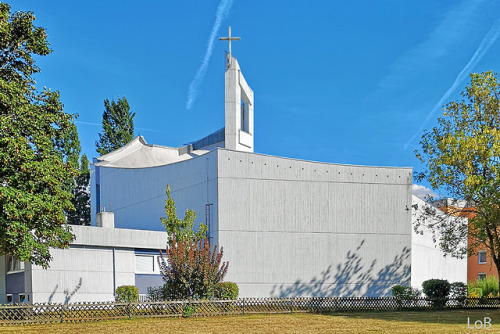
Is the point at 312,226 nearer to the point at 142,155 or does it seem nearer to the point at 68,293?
the point at 68,293

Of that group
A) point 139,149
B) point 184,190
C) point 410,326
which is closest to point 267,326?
point 410,326

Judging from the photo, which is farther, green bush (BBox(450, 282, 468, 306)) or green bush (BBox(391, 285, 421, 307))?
green bush (BBox(450, 282, 468, 306))

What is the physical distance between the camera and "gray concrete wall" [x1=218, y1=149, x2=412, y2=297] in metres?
26.8

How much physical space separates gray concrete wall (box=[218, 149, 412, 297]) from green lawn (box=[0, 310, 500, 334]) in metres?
6.17

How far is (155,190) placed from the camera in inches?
1256

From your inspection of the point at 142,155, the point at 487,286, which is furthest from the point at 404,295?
the point at 142,155

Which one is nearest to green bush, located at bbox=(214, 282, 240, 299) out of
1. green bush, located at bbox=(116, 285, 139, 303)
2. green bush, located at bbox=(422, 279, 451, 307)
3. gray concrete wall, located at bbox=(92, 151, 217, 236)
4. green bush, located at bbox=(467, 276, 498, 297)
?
green bush, located at bbox=(116, 285, 139, 303)

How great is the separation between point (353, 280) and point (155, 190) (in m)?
13.6

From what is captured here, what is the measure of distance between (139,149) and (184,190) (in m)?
13.7

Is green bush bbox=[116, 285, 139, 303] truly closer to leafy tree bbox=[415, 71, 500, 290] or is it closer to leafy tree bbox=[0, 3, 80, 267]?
leafy tree bbox=[0, 3, 80, 267]

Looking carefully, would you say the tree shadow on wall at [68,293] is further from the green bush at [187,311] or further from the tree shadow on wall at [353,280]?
the tree shadow on wall at [353,280]

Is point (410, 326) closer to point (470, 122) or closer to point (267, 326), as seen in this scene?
point (267, 326)

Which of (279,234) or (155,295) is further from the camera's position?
(279,234)

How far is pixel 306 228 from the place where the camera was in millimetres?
27547
